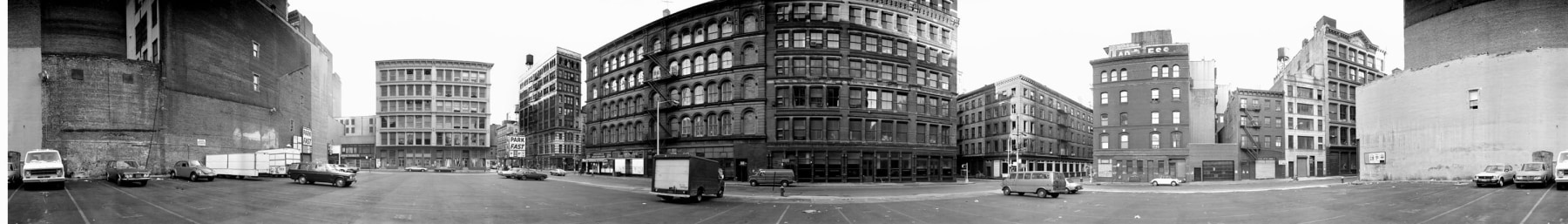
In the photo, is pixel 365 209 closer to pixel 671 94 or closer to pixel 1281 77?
pixel 671 94

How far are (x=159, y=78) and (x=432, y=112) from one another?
78.3ft

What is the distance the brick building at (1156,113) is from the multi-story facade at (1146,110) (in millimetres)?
58

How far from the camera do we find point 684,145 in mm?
49688

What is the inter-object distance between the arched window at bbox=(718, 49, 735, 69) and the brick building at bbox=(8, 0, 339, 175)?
2526 centimetres

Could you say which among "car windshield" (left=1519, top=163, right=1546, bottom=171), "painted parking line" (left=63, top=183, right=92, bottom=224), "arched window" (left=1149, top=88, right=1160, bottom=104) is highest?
"arched window" (left=1149, top=88, right=1160, bottom=104)

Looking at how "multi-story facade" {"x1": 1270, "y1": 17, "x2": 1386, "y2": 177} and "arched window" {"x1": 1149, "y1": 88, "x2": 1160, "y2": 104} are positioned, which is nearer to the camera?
"multi-story facade" {"x1": 1270, "y1": 17, "x2": 1386, "y2": 177}

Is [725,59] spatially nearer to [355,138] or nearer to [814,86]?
[814,86]

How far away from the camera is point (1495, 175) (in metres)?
15.8

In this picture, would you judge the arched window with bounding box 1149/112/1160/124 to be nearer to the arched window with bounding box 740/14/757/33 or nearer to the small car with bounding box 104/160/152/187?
the arched window with bounding box 740/14/757/33

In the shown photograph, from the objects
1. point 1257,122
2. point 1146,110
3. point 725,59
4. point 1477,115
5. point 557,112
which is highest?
point 725,59

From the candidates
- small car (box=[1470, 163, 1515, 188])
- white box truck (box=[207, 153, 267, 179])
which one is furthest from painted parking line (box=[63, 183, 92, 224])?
small car (box=[1470, 163, 1515, 188])

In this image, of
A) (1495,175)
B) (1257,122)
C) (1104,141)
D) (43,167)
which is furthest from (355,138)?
(1257,122)

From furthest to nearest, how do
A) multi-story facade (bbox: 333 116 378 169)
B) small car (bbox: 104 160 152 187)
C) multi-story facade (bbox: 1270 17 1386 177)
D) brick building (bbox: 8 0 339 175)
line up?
multi-story facade (bbox: 1270 17 1386 177) < multi-story facade (bbox: 333 116 378 169) < small car (bbox: 104 160 152 187) < brick building (bbox: 8 0 339 175)

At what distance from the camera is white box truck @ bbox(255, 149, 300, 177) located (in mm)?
22469
